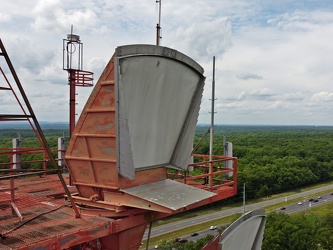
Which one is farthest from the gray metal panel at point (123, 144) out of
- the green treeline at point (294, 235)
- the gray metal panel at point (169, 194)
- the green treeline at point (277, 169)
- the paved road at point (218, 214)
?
the green treeline at point (277, 169)

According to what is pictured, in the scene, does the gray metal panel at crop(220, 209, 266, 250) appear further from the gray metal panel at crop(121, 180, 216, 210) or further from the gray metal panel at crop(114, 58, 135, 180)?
the gray metal panel at crop(114, 58, 135, 180)

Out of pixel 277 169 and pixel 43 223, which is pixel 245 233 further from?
pixel 277 169

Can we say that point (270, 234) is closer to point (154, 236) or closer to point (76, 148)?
point (154, 236)

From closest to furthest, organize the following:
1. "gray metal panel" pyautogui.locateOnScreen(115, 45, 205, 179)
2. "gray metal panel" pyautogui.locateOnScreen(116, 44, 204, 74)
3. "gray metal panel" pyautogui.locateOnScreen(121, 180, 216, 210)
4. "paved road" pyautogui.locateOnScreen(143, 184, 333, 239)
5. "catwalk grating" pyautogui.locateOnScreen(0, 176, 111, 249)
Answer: "catwalk grating" pyautogui.locateOnScreen(0, 176, 111, 249) → "gray metal panel" pyautogui.locateOnScreen(116, 44, 204, 74) → "gray metal panel" pyautogui.locateOnScreen(115, 45, 205, 179) → "gray metal panel" pyautogui.locateOnScreen(121, 180, 216, 210) → "paved road" pyautogui.locateOnScreen(143, 184, 333, 239)

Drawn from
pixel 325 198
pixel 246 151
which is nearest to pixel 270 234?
pixel 325 198

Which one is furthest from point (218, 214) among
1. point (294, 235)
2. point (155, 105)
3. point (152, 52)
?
point (152, 52)

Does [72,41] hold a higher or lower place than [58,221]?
higher

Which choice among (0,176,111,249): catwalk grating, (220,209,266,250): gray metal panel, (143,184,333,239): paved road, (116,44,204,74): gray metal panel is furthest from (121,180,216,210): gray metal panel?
(143,184,333,239): paved road
